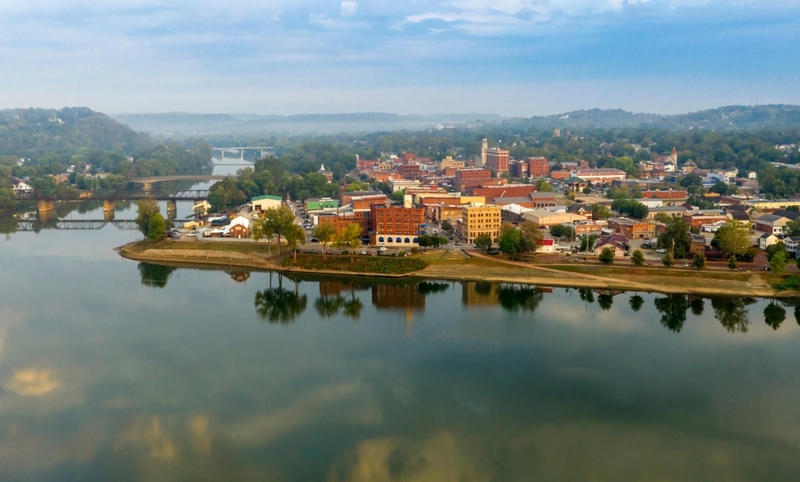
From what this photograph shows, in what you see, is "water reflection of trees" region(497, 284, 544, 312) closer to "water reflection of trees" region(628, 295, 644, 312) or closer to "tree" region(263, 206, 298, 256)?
"water reflection of trees" region(628, 295, 644, 312)

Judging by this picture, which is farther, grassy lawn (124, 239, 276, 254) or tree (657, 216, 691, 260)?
grassy lawn (124, 239, 276, 254)

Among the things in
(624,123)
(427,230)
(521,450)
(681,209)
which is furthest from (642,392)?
(624,123)

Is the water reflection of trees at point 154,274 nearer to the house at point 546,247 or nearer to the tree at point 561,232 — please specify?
the house at point 546,247

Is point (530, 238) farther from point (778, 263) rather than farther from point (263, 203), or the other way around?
point (263, 203)

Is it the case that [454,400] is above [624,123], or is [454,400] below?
below

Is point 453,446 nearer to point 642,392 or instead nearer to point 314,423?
point 314,423

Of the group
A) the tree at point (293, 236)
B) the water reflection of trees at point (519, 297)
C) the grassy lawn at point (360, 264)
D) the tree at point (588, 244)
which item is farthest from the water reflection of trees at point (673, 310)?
the tree at point (293, 236)

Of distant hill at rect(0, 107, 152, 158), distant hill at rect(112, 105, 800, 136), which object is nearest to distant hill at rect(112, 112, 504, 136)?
distant hill at rect(112, 105, 800, 136)
